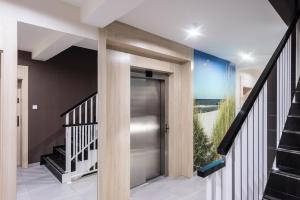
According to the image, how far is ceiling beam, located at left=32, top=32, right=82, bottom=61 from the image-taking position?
1902mm

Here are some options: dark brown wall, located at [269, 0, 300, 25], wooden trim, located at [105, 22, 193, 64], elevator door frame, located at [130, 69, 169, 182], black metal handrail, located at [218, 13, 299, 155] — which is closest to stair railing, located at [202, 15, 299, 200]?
black metal handrail, located at [218, 13, 299, 155]

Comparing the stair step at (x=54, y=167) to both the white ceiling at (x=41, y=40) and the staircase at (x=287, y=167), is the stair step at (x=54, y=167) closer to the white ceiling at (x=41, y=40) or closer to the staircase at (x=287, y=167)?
the white ceiling at (x=41, y=40)

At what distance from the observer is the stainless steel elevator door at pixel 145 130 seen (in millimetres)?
3428

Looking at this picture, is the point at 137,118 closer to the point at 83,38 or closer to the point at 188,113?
the point at 188,113

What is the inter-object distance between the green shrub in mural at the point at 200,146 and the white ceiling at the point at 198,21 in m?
1.58

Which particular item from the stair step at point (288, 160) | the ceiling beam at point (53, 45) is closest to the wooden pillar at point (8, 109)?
the ceiling beam at point (53, 45)

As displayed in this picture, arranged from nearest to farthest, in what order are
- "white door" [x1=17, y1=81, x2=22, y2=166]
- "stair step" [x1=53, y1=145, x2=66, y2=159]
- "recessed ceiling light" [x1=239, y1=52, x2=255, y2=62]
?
"white door" [x1=17, y1=81, x2=22, y2=166]
"stair step" [x1=53, y1=145, x2=66, y2=159]
"recessed ceiling light" [x1=239, y1=52, x2=255, y2=62]

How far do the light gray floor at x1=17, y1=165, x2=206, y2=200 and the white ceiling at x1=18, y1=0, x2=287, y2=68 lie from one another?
45.2 inches

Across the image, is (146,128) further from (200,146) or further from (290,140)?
(290,140)

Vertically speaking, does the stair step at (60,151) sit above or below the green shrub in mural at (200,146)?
above

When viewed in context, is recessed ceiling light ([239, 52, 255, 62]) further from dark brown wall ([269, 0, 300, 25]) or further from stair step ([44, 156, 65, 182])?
stair step ([44, 156, 65, 182])

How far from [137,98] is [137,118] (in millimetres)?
333

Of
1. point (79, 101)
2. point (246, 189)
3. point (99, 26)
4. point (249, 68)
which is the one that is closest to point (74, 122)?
point (79, 101)

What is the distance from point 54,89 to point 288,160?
7.74ft
